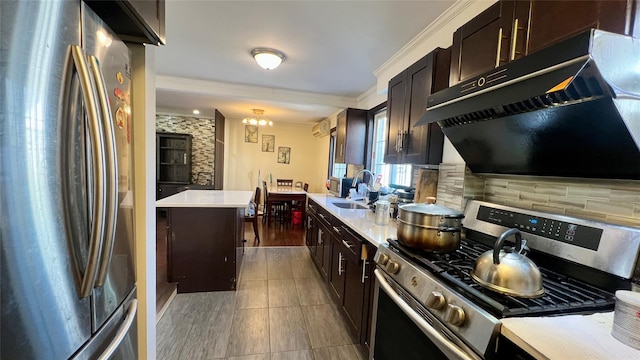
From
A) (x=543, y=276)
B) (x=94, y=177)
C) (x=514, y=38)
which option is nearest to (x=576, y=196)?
(x=543, y=276)

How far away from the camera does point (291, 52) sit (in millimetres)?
2660

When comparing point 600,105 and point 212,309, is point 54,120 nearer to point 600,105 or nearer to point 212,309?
point 600,105

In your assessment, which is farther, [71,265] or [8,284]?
[71,265]

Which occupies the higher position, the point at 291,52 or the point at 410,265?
the point at 291,52

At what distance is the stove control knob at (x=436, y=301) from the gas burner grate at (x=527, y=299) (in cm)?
6

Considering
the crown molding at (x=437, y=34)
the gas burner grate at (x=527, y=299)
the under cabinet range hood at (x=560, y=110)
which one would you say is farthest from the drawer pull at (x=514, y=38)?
the gas burner grate at (x=527, y=299)

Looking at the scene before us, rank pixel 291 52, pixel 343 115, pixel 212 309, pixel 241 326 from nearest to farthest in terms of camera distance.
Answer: pixel 241 326 < pixel 212 309 < pixel 291 52 < pixel 343 115

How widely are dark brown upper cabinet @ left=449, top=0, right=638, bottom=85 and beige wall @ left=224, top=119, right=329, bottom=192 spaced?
4.80 metres

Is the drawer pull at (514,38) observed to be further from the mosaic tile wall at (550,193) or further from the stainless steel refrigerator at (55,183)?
the stainless steel refrigerator at (55,183)

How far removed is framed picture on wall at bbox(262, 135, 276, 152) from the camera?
6637 mm

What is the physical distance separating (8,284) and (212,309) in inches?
79.4

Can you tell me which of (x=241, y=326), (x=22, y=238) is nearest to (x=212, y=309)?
(x=241, y=326)

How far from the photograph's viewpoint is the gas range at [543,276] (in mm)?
770

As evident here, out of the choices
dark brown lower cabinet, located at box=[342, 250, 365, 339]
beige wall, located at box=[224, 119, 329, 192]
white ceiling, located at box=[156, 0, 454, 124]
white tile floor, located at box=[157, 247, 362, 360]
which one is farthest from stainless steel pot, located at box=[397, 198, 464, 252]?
beige wall, located at box=[224, 119, 329, 192]
